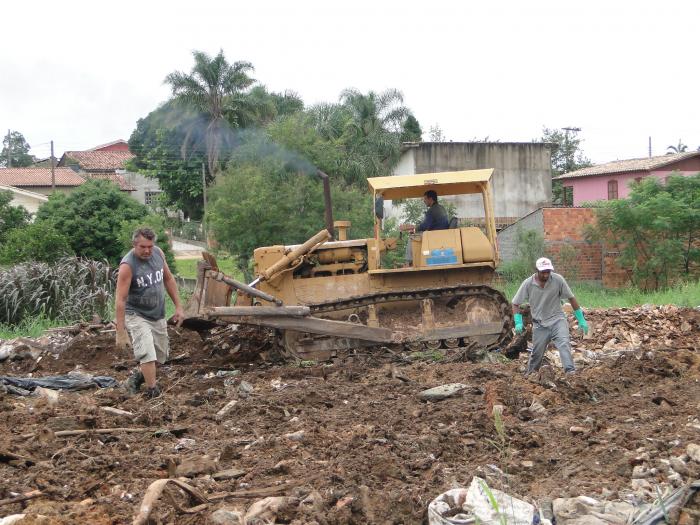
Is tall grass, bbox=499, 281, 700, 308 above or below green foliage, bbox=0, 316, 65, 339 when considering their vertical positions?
below

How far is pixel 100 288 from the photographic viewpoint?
1602 centimetres

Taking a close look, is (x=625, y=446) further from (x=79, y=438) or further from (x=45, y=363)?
(x=45, y=363)

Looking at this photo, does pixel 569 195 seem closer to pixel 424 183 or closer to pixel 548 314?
pixel 424 183

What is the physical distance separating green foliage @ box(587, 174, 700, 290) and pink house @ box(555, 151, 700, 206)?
13901 mm

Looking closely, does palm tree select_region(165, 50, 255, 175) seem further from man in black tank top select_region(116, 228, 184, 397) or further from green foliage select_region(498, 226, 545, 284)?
man in black tank top select_region(116, 228, 184, 397)

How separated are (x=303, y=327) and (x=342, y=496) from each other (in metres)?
5.90

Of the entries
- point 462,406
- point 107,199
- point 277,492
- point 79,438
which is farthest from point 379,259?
point 107,199

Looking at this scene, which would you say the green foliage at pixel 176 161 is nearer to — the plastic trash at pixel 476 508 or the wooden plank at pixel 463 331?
the wooden plank at pixel 463 331

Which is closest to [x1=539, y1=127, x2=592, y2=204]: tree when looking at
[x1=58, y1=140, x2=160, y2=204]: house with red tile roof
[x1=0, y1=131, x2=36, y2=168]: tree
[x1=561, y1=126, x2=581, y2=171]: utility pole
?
[x1=561, y1=126, x2=581, y2=171]: utility pole

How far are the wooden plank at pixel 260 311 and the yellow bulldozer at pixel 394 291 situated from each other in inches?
5.4

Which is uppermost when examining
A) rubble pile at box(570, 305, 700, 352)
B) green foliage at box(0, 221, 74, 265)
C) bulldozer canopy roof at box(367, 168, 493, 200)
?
bulldozer canopy roof at box(367, 168, 493, 200)

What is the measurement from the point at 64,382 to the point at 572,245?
66.2 ft

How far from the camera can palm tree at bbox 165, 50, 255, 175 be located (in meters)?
44.2

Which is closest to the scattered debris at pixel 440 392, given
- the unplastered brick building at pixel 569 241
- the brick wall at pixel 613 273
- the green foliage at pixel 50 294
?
the green foliage at pixel 50 294
